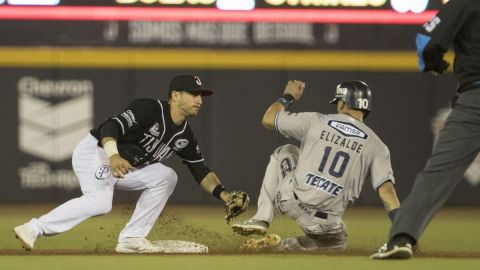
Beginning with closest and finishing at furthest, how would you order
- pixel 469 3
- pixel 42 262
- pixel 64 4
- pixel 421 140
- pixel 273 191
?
pixel 469 3, pixel 42 262, pixel 273 191, pixel 64 4, pixel 421 140

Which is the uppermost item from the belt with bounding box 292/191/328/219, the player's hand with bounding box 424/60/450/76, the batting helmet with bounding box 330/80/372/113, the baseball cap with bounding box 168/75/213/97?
the player's hand with bounding box 424/60/450/76

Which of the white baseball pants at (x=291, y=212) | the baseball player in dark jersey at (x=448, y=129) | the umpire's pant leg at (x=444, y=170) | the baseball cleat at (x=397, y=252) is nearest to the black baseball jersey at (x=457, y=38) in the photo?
the baseball player in dark jersey at (x=448, y=129)

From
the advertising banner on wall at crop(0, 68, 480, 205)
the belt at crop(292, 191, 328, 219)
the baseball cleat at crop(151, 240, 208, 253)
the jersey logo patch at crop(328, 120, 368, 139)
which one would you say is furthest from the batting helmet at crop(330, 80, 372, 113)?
the advertising banner on wall at crop(0, 68, 480, 205)

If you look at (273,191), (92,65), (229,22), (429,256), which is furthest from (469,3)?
(92,65)

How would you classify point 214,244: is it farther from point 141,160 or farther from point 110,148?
point 110,148

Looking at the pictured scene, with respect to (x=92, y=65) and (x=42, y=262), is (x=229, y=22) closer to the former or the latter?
(x=92, y=65)

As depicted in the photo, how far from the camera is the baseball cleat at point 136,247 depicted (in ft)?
21.8

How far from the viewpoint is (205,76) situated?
10797 mm

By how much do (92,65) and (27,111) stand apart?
0.78 meters

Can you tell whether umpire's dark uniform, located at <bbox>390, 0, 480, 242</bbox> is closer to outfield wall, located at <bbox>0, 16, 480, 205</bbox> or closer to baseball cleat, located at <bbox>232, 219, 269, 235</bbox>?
baseball cleat, located at <bbox>232, 219, 269, 235</bbox>

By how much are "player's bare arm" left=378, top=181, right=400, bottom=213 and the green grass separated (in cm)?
33

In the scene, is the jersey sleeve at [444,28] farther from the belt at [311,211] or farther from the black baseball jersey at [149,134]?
the black baseball jersey at [149,134]

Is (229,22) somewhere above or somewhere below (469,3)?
below

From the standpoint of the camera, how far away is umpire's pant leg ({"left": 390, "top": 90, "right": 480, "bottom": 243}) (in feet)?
16.9
